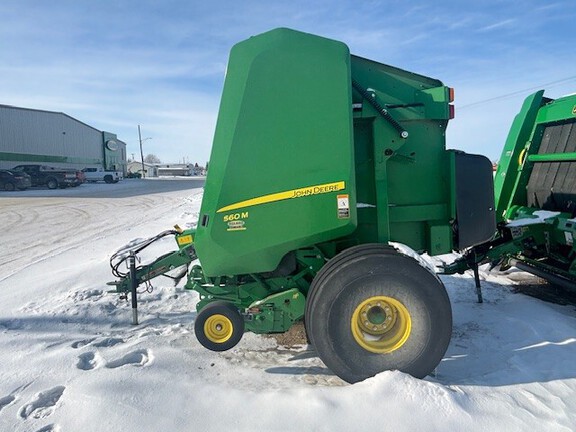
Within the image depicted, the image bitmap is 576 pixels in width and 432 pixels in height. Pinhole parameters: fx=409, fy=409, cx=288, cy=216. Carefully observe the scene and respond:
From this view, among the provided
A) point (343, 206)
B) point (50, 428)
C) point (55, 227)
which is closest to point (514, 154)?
point (343, 206)

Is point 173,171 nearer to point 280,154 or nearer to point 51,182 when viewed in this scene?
point 51,182

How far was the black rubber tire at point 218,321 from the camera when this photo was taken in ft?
10.6

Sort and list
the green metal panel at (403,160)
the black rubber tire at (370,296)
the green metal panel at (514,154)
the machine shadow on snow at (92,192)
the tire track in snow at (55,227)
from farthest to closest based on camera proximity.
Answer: the machine shadow on snow at (92,192) → the tire track in snow at (55,227) → the green metal panel at (514,154) → the green metal panel at (403,160) → the black rubber tire at (370,296)

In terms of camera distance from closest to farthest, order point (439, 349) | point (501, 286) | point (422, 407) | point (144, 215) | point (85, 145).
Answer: point (422, 407)
point (439, 349)
point (501, 286)
point (144, 215)
point (85, 145)

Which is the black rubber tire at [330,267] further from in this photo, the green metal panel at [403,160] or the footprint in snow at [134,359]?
the footprint in snow at [134,359]

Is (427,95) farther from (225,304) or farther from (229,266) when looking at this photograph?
(225,304)

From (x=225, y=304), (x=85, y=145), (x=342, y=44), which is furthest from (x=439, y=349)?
(x=85, y=145)

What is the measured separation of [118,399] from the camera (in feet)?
8.79

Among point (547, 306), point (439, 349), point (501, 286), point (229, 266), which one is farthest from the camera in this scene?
point (501, 286)

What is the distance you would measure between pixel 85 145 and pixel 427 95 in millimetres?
49016

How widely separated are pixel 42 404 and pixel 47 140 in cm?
4211

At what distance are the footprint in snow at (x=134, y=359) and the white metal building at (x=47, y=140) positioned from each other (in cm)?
3697

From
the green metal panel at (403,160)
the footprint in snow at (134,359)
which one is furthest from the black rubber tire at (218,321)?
the green metal panel at (403,160)

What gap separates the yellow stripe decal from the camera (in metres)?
3.09
